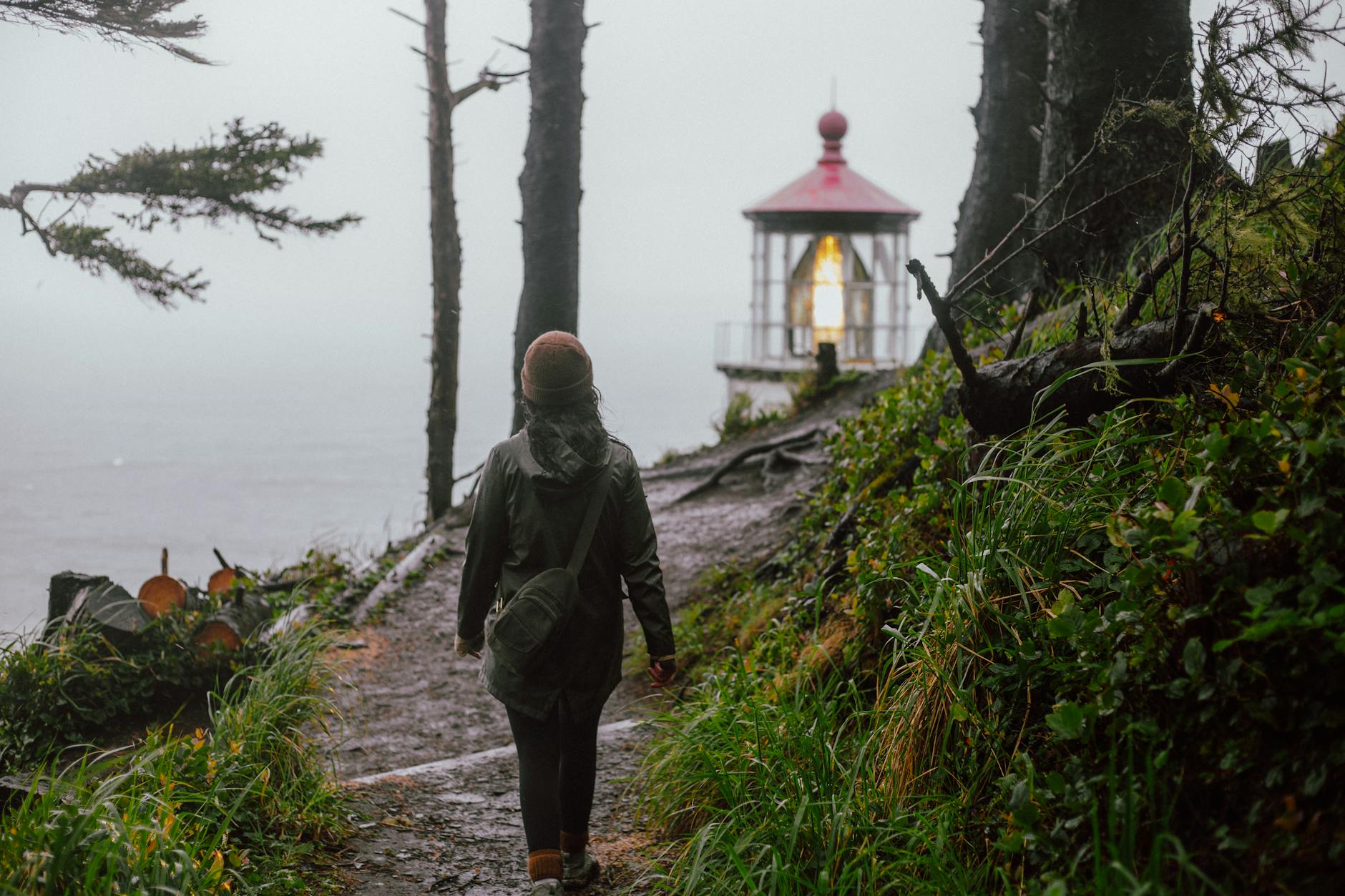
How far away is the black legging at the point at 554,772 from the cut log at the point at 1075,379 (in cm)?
184

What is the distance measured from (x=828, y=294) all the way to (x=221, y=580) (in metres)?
10.6

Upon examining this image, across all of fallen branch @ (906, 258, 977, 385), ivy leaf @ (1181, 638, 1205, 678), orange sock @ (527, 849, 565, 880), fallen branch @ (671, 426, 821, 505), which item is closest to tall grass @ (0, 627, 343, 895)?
orange sock @ (527, 849, 565, 880)

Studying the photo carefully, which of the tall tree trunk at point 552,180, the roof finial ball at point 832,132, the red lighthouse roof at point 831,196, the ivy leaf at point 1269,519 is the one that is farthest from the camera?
the roof finial ball at point 832,132

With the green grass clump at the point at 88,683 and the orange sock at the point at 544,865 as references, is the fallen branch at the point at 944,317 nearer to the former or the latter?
the orange sock at the point at 544,865

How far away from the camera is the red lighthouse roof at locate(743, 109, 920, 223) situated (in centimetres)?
1505

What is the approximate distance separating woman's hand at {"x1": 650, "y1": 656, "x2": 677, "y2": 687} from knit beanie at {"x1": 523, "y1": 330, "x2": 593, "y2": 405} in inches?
36.0

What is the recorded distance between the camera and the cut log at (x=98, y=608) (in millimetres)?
5312

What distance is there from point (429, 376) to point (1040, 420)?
7.85 meters


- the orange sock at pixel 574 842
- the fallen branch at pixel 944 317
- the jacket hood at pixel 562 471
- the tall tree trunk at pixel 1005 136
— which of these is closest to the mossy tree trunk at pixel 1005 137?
the tall tree trunk at pixel 1005 136

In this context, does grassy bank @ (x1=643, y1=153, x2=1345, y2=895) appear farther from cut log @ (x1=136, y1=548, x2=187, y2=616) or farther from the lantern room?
the lantern room

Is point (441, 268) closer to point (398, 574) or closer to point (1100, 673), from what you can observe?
point (398, 574)

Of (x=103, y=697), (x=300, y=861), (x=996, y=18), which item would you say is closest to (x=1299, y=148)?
(x=300, y=861)

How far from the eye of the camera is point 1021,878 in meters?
2.28

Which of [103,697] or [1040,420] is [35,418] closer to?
[103,697]
